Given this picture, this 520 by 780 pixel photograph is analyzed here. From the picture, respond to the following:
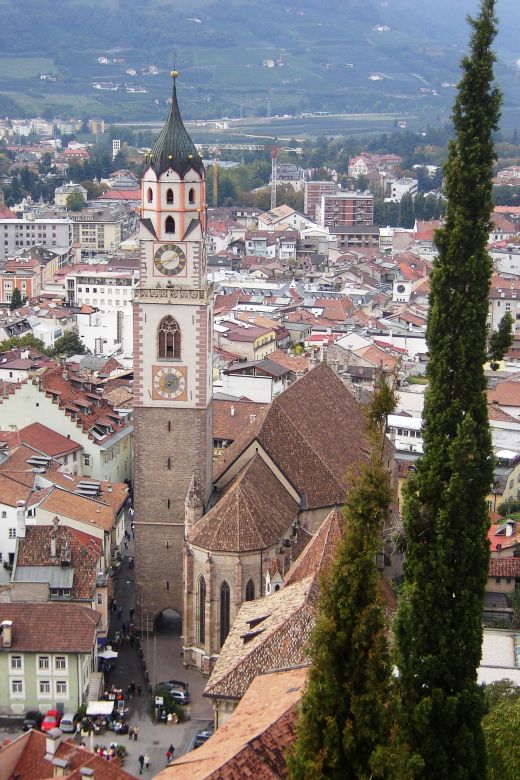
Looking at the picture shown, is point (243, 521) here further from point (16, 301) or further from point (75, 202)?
point (75, 202)

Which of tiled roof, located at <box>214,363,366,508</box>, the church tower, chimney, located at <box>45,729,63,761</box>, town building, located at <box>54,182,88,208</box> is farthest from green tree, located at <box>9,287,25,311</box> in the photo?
chimney, located at <box>45,729,63,761</box>

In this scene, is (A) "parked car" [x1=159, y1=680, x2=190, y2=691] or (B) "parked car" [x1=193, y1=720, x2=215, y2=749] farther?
(A) "parked car" [x1=159, y1=680, x2=190, y2=691]

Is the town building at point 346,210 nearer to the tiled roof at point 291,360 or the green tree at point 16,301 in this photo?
the green tree at point 16,301

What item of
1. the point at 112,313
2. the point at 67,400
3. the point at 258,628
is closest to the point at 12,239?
the point at 112,313

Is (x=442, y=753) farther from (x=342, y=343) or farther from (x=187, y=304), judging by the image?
(x=342, y=343)

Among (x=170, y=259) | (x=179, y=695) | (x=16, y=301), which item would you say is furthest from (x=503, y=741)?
(x=16, y=301)

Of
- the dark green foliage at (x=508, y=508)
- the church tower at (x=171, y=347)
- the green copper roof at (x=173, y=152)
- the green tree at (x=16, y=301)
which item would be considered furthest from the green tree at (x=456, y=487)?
the green tree at (x=16, y=301)

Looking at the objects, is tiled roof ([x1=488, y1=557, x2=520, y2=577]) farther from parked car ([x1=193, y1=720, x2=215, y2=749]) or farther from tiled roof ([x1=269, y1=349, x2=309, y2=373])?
tiled roof ([x1=269, y1=349, x2=309, y2=373])
